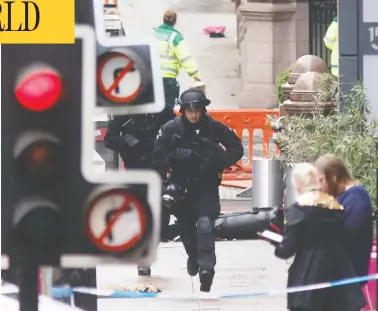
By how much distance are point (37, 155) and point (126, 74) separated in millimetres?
493

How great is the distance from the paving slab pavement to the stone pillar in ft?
42.0

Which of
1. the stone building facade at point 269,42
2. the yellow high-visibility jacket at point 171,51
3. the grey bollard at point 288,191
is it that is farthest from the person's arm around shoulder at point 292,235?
the stone building facade at point 269,42

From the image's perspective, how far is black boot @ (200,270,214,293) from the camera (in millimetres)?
10164

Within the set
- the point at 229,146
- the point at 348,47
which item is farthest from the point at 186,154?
the point at 348,47

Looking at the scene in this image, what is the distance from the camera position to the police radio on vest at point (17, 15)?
17.5ft

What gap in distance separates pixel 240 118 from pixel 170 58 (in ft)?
9.54

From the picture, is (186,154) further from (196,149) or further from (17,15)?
(17,15)

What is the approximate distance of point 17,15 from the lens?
5.37 meters

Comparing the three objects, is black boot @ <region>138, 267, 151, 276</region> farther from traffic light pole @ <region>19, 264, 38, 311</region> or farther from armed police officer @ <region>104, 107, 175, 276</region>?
traffic light pole @ <region>19, 264, 38, 311</region>

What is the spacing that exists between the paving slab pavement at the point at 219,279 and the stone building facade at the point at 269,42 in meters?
12.8

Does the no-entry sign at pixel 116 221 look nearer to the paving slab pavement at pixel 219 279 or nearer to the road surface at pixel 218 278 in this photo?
the paving slab pavement at pixel 219 279

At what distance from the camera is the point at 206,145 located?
10.2 m

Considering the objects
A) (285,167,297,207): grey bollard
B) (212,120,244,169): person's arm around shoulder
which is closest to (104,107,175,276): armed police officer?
(212,120,244,169): person's arm around shoulder

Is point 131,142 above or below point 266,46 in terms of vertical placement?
below
